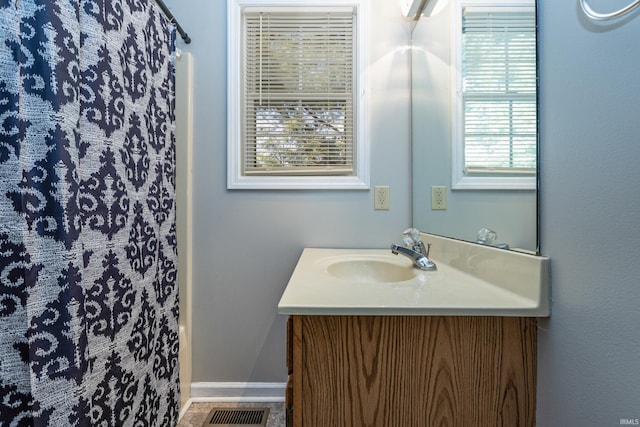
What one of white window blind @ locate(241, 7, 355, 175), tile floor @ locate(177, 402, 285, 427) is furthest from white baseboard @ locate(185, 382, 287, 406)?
white window blind @ locate(241, 7, 355, 175)

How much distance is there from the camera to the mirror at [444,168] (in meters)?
0.76

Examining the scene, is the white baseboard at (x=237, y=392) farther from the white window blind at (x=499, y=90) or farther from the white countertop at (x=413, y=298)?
the white window blind at (x=499, y=90)

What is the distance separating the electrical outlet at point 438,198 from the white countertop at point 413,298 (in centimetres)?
36

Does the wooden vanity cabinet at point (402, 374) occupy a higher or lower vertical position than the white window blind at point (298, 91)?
lower

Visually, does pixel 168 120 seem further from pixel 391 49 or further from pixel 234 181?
pixel 391 49

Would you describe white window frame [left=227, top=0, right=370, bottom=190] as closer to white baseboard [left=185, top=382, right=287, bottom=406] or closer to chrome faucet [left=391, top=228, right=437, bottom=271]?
chrome faucet [left=391, top=228, right=437, bottom=271]

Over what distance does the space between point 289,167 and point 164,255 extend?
2.41ft

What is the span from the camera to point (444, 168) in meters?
1.15

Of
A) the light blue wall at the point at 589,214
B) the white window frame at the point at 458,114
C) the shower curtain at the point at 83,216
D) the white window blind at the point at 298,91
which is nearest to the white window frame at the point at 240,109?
the white window blind at the point at 298,91

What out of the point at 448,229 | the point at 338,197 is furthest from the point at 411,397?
the point at 338,197

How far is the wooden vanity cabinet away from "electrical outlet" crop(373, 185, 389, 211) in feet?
2.73

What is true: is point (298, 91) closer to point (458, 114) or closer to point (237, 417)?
point (458, 114)

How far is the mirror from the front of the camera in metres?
0.76

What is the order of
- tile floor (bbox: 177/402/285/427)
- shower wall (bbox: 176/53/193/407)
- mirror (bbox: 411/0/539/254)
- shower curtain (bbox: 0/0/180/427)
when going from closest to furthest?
shower curtain (bbox: 0/0/180/427)
mirror (bbox: 411/0/539/254)
tile floor (bbox: 177/402/285/427)
shower wall (bbox: 176/53/193/407)
